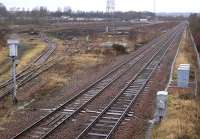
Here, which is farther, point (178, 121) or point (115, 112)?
point (115, 112)

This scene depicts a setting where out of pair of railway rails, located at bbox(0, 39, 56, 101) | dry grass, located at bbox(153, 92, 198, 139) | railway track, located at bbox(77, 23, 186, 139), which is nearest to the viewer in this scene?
dry grass, located at bbox(153, 92, 198, 139)

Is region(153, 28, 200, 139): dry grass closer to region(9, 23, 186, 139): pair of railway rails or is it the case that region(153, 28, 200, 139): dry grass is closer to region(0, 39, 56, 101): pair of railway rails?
region(9, 23, 186, 139): pair of railway rails

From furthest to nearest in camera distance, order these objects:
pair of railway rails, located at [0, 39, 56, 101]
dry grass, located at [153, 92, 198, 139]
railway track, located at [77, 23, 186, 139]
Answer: pair of railway rails, located at [0, 39, 56, 101] → railway track, located at [77, 23, 186, 139] → dry grass, located at [153, 92, 198, 139]

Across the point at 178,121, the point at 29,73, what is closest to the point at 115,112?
the point at 178,121

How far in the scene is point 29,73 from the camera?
27969mm

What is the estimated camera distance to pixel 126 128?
1509 centimetres

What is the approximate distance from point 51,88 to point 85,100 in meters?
3.95

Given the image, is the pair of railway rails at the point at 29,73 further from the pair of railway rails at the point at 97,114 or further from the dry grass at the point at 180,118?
the dry grass at the point at 180,118

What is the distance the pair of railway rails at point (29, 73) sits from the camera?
22.3 metres

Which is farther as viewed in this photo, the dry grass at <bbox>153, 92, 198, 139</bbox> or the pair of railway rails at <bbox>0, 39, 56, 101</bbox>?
the pair of railway rails at <bbox>0, 39, 56, 101</bbox>

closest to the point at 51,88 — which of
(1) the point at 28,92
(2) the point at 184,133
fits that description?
(1) the point at 28,92

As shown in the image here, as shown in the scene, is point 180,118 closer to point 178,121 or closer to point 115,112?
point 178,121

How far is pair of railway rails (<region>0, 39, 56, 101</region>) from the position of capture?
22.3 metres

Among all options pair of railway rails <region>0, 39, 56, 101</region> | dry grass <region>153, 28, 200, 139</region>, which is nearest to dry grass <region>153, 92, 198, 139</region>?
dry grass <region>153, 28, 200, 139</region>
